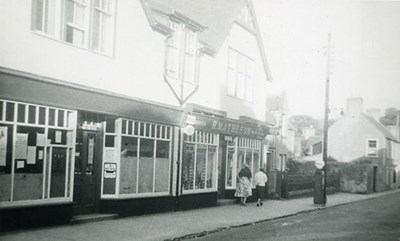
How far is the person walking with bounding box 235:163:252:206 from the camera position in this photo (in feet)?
60.7

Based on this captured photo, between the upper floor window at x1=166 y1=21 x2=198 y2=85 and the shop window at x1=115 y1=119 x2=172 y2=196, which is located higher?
the upper floor window at x1=166 y1=21 x2=198 y2=85

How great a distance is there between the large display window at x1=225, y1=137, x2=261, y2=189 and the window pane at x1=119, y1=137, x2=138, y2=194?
22.0 feet

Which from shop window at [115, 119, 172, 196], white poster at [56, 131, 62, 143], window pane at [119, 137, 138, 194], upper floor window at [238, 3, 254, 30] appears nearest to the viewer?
white poster at [56, 131, 62, 143]

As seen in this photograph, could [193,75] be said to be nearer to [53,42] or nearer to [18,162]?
[53,42]

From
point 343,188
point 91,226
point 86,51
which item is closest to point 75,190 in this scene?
point 91,226

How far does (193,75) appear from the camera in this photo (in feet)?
53.9

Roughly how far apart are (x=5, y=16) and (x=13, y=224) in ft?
14.4

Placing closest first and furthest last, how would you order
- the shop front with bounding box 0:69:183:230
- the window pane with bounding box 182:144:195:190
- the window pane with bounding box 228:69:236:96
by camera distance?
1. the shop front with bounding box 0:69:183:230
2. the window pane with bounding box 182:144:195:190
3. the window pane with bounding box 228:69:236:96

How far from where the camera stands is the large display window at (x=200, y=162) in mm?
15902

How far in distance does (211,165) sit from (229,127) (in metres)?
1.81

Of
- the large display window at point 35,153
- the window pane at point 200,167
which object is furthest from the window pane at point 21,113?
the window pane at point 200,167

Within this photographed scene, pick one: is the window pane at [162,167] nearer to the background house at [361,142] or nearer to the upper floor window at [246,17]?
the upper floor window at [246,17]

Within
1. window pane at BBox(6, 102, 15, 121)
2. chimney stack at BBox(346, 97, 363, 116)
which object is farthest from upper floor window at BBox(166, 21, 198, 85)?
chimney stack at BBox(346, 97, 363, 116)

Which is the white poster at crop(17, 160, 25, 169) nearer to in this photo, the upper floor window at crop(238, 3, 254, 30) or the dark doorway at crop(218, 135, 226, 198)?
the dark doorway at crop(218, 135, 226, 198)
